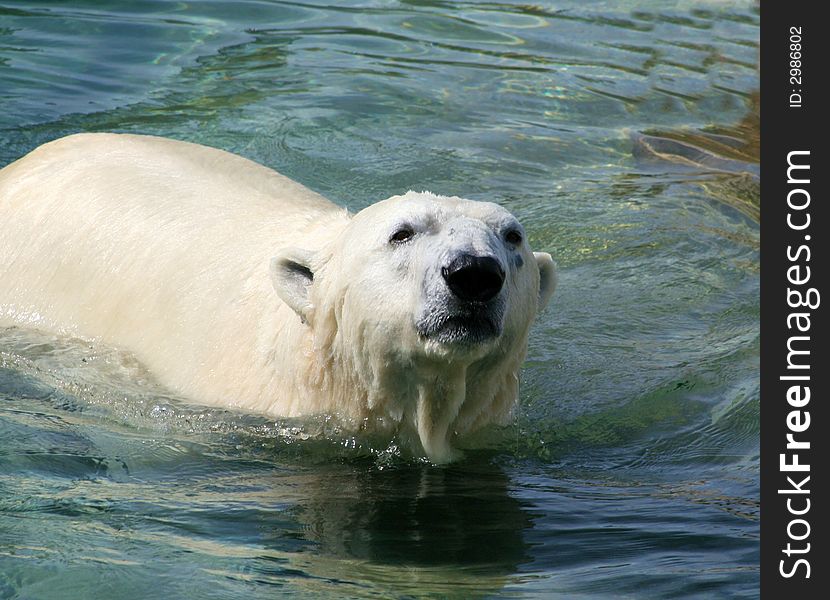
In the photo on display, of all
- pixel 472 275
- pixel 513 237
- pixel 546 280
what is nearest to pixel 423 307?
pixel 472 275

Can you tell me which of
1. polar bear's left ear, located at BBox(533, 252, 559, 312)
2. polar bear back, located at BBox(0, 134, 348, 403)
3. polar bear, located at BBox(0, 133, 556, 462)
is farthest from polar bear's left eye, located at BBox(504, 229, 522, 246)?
polar bear back, located at BBox(0, 134, 348, 403)

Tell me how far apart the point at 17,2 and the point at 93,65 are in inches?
60.2

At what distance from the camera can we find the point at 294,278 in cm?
412

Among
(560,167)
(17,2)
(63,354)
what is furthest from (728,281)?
(17,2)

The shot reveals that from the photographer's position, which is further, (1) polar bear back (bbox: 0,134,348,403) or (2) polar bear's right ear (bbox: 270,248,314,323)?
(1) polar bear back (bbox: 0,134,348,403)

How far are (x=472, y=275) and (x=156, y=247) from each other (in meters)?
1.62

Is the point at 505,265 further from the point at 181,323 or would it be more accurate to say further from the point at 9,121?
the point at 9,121

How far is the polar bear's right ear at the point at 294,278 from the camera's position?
4.07m

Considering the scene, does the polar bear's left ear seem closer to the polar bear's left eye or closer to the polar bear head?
the polar bear head

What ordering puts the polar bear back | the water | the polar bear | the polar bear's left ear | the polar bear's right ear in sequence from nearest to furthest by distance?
the water → the polar bear → the polar bear's right ear → the polar bear's left ear → the polar bear back

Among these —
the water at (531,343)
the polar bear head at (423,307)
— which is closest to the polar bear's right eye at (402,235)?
the polar bear head at (423,307)

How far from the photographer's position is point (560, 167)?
7562 mm
